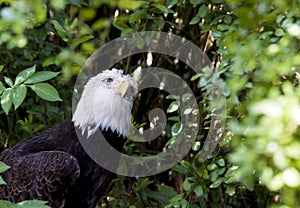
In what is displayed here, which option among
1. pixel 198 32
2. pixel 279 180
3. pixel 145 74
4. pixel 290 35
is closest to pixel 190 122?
pixel 145 74

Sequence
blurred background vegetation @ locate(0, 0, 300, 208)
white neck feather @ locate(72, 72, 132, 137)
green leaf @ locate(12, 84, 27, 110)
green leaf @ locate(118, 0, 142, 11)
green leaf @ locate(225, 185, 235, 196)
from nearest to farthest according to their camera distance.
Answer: blurred background vegetation @ locate(0, 0, 300, 208) → green leaf @ locate(12, 84, 27, 110) → green leaf @ locate(118, 0, 142, 11) → green leaf @ locate(225, 185, 235, 196) → white neck feather @ locate(72, 72, 132, 137)

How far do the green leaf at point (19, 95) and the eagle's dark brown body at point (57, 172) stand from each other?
46.8 inches

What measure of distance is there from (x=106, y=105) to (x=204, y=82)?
97cm

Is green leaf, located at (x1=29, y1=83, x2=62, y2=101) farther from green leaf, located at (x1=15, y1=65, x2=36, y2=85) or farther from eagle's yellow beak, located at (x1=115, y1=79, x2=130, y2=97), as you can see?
eagle's yellow beak, located at (x1=115, y1=79, x2=130, y2=97)

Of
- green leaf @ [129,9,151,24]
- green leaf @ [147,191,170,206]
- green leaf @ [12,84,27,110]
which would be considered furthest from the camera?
green leaf @ [147,191,170,206]

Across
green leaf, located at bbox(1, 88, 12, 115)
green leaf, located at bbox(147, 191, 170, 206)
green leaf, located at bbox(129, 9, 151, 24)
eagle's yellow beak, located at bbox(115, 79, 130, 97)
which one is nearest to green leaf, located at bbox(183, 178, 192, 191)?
green leaf, located at bbox(147, 191, 170, 206)

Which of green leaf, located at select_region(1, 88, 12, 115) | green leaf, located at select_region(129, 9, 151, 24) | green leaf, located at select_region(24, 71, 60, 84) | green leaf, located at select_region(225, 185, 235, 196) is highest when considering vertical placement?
green leaf, located at select_region(24, 71, 60, 84)

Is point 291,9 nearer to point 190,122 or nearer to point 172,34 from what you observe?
point 190,122

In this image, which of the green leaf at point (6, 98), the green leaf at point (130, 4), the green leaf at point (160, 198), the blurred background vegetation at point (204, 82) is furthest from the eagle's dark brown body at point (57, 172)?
the green leaf at point (6, 98)

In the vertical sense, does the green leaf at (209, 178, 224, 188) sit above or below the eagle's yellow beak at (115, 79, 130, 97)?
below

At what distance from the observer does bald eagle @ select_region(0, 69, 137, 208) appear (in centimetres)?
462

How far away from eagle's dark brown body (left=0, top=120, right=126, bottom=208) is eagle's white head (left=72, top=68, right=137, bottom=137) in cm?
8

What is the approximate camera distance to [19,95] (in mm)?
3490

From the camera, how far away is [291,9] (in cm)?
328
